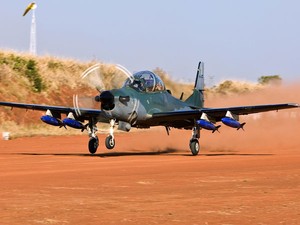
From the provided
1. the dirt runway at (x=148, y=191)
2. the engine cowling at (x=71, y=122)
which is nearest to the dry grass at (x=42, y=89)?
the engine cowling at (x=71, y=122)

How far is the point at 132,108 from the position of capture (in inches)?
1099

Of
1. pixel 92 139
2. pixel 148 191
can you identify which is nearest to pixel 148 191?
pixel 148 191

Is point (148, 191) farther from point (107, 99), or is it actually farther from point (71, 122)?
point (71, 122)

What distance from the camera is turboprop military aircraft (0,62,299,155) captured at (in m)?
27.3

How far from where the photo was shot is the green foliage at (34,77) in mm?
58197

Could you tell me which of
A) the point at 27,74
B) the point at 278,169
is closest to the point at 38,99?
the point at 27,74

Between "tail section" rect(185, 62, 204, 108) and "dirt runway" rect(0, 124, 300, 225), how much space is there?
930 centimetres

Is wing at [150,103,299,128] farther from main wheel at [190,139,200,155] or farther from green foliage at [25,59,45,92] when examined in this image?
green foliage at [25,59,45,92]

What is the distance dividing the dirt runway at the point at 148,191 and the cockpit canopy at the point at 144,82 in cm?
393

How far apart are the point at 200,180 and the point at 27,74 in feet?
145

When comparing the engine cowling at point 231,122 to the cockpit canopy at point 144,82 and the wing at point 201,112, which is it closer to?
the wing at point 201,112

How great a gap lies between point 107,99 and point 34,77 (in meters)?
33.5

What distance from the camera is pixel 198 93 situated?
35.2m

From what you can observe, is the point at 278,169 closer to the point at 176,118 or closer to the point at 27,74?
the point at 176,118
